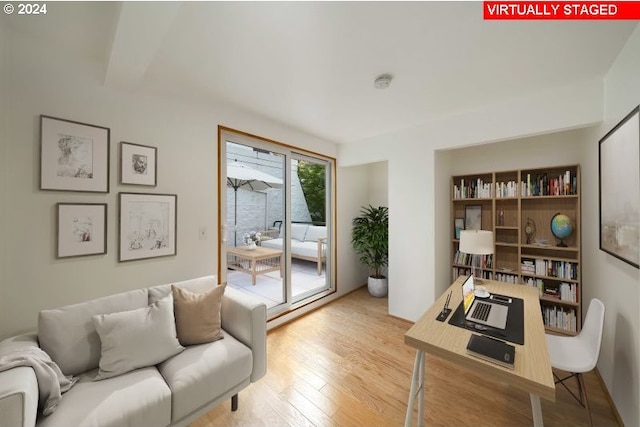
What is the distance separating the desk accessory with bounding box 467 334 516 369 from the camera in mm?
1131

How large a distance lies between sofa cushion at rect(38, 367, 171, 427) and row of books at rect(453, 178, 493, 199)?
3.52 m

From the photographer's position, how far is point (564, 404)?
1715 millimetres

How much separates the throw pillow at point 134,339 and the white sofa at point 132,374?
0.16 feet

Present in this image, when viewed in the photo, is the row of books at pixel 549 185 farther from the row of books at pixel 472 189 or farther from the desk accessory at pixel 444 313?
the desk accessory at pixel 444 313

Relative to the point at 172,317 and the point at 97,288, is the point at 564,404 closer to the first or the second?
the point at 172,317

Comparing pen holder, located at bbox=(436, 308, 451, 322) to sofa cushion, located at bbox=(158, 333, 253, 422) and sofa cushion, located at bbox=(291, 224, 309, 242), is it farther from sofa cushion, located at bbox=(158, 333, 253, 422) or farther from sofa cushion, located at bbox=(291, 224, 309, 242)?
sofa cushion, located at bbox=(291, 224, 309, 242)

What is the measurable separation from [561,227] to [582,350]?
1528 mm

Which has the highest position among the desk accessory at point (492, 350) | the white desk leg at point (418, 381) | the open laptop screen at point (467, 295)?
the open laptop screen at point (467, 295)

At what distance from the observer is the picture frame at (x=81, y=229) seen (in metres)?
1.60

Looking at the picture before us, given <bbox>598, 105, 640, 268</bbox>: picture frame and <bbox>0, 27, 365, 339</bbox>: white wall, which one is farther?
<bbox>0, 27, 365, 339</bbox>: white wall

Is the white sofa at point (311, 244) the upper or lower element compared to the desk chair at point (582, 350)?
upper

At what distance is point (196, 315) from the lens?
1706 mm

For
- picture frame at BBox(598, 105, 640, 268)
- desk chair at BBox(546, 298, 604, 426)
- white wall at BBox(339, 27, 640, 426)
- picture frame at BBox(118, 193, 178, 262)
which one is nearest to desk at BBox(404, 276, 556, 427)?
desk chair at BBox(546, 298, 604, 426)

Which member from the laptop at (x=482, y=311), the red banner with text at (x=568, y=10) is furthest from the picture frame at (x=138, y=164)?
the laptop at (x=482, y=311)
